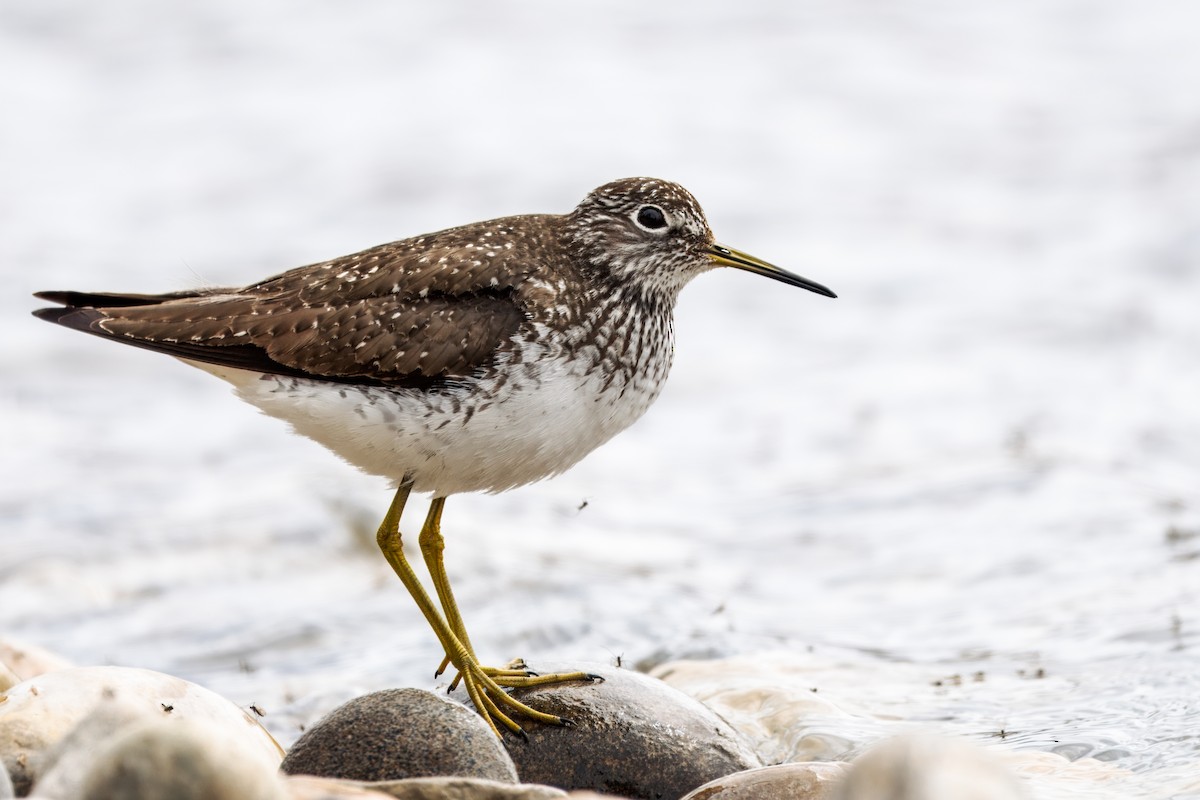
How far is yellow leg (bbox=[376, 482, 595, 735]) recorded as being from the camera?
7.22 m

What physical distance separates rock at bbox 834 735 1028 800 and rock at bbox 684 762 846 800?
2092mm

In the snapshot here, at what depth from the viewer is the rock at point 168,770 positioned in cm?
430

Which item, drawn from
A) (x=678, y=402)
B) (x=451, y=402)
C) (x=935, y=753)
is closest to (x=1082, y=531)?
(x=678, y=402)

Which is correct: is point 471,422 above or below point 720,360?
above

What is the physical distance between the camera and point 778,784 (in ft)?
21.1

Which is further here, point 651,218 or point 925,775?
point 651,218

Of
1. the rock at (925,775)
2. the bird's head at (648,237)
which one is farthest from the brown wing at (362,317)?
the rock at (925,775)

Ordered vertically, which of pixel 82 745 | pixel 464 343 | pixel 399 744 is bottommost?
pixel 399 744

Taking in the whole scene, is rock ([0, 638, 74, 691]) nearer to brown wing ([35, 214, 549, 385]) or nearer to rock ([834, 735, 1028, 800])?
brown wing ([35, 214, 549, 385])

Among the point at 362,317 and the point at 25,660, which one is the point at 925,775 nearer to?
the point at 362,317

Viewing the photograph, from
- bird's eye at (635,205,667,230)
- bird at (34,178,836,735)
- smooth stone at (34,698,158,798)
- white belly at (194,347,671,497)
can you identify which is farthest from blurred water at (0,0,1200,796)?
smooth stone at (34,698,158,798)

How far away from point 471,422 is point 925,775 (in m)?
3.40

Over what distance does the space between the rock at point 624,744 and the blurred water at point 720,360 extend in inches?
38.9

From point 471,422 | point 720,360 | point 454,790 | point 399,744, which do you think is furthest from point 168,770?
point 720,360
